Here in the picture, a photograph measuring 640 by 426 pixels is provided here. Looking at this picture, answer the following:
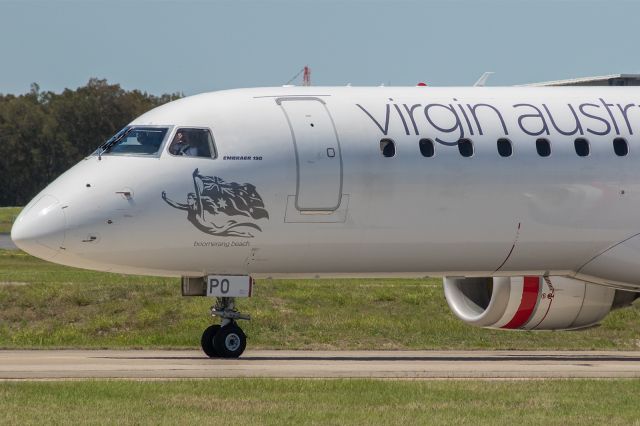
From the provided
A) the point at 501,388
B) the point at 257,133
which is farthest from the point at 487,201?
the point at 501,388

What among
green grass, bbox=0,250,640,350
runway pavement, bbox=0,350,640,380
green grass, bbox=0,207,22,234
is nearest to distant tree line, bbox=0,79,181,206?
green grass, bbox=0,207,22,234

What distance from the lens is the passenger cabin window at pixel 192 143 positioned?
2544cm

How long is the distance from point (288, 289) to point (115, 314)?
18.8 feet

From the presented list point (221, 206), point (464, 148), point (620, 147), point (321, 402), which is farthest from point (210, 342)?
point (620, 147)

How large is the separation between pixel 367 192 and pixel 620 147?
490cm

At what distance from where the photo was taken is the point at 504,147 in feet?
88.0

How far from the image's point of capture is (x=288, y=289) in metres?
41.2

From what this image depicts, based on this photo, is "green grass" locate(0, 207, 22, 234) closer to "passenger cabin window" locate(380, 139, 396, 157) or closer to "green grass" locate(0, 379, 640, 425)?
"passenger cabin window" locate(380, 139, 396, 157)

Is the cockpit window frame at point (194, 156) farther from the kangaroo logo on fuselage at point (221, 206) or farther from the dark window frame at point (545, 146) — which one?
the dark window frame at point (545, 146)

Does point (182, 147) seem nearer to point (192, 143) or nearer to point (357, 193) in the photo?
point (192, 143)

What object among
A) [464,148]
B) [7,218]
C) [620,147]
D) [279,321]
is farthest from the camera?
→ [7,218]

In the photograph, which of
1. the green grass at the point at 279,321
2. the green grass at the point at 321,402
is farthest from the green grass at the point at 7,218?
the green grass at the point at 321,402

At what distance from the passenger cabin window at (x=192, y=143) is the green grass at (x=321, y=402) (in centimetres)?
529

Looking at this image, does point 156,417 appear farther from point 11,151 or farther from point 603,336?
point 11,151
